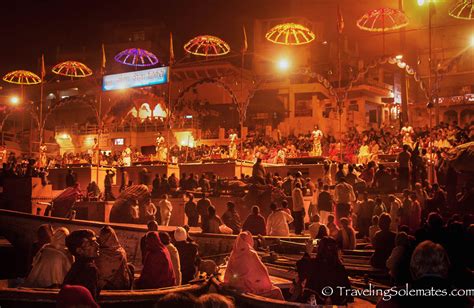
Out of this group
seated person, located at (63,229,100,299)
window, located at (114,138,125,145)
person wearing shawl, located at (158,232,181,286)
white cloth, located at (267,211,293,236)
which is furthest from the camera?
window, located at (114,138,125,145)

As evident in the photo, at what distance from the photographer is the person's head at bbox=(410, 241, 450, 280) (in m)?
3.97

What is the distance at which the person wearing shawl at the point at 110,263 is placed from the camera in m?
6.83

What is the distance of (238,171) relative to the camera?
2508 centimetres

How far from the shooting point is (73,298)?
4289mm

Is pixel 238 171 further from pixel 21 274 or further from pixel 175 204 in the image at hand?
pixel 21 274

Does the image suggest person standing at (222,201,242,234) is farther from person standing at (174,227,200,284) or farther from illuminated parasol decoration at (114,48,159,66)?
illuminated parasol decoration at (114,48,159,66)

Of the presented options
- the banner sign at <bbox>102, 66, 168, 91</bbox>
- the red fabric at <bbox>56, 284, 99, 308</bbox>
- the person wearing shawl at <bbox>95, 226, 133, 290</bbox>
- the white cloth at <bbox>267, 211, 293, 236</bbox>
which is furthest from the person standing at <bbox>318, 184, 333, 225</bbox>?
the banner sign at <bbox>102, 66, 168, 91</bbox>

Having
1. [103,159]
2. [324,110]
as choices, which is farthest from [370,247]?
[324,110]

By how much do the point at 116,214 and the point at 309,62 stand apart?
111ft

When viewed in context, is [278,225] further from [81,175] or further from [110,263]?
[81,175]

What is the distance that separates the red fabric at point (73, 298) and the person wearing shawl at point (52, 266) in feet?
7.68

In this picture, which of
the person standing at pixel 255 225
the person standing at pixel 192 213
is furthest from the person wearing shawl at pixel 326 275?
the person standing at pixel 192 213

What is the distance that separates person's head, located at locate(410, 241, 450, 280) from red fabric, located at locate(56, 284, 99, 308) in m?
2.70

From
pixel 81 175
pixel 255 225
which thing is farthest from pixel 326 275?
pixel 81 175
